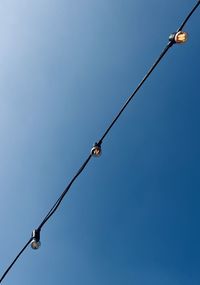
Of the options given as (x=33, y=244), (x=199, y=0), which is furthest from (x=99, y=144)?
(x=199, y=0)

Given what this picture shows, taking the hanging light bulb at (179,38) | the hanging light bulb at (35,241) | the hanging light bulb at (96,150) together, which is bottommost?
the hanging light bulb at (35,241)

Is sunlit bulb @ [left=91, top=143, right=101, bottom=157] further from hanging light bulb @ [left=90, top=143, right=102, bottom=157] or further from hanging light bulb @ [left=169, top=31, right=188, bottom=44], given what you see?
hanging light bulb @ [left=169, top=31, right=188, bottom=44]

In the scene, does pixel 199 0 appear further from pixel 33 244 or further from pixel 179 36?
pixel 33 244

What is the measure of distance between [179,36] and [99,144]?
3.16 metres

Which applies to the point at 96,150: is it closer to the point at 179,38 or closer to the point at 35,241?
the point at 35,241

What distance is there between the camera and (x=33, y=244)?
29.8 feet

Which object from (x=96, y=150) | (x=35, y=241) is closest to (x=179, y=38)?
(x=96, y=150)

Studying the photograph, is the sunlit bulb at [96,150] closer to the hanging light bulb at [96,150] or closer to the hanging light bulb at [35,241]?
the hanging light bulb at [96,150]

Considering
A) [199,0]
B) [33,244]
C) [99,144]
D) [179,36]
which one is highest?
[199,0]

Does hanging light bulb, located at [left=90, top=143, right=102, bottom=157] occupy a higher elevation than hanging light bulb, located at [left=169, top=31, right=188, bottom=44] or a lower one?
lower

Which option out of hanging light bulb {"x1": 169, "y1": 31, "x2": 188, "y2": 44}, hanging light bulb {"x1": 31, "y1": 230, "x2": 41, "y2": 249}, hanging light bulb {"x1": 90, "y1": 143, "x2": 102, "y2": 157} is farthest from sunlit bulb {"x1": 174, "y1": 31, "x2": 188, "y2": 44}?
hanging light bulb {"x1": 31, "y1": 230, "x2": 41, "y2": 249}

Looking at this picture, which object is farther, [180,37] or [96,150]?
[96,150]

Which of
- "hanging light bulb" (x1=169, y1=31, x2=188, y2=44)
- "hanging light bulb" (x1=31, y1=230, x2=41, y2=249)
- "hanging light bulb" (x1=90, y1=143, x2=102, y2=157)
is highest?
"hanging light bulb" (x1=169, y1=31, x2=188, y2=44)

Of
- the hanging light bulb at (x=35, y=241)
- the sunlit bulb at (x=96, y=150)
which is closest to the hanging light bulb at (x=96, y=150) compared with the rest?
the sunlit bulb at (x=96, y=150)
